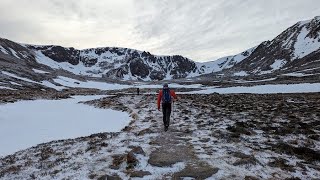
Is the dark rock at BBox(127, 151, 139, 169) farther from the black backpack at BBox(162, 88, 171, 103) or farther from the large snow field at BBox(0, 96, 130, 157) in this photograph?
the black backpack at BBox(162, 88, 171, 103)

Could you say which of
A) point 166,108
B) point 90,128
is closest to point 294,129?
point 166,108

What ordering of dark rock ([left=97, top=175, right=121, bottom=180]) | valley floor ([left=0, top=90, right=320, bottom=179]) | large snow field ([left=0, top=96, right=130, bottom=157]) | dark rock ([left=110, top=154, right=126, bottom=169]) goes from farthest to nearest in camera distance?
large snow field ([left=0, top=96, right=130, bottom=157]) → dark rock ([left=110, top=154, right=126, bottom=169]) → valley floor ([left=0, top=90, right=320, bottom=179]) → dark rock ([left=97, top=175, right=121, bottom=180])

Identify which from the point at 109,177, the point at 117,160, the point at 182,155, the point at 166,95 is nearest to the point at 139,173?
the point at 109,177

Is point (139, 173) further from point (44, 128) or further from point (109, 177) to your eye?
point (44, 128)

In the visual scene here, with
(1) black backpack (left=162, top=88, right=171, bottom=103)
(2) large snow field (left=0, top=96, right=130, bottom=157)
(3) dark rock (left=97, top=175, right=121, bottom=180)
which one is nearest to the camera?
(3) dark rock (left=97, top=175, right=121, bottom=180)

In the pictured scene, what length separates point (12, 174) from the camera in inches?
460

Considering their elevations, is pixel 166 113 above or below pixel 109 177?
above

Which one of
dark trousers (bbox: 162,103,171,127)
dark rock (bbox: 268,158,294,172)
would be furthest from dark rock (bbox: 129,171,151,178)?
dark trousers (bbox: 162,103,171,127)

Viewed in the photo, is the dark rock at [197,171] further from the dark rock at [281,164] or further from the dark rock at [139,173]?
the dark rock at [281,164]

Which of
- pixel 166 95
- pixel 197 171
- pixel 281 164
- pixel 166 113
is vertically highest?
pixel 166 95

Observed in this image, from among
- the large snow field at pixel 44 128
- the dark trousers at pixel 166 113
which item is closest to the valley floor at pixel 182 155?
the dark trousers at pixel 166 113

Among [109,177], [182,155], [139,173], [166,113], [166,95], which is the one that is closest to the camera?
[109,177]

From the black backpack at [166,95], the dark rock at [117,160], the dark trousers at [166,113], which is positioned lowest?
the dark rock at [117,160]

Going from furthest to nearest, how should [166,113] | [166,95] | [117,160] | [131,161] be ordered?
[166,95], [166,113], [117,160], [131,161]
